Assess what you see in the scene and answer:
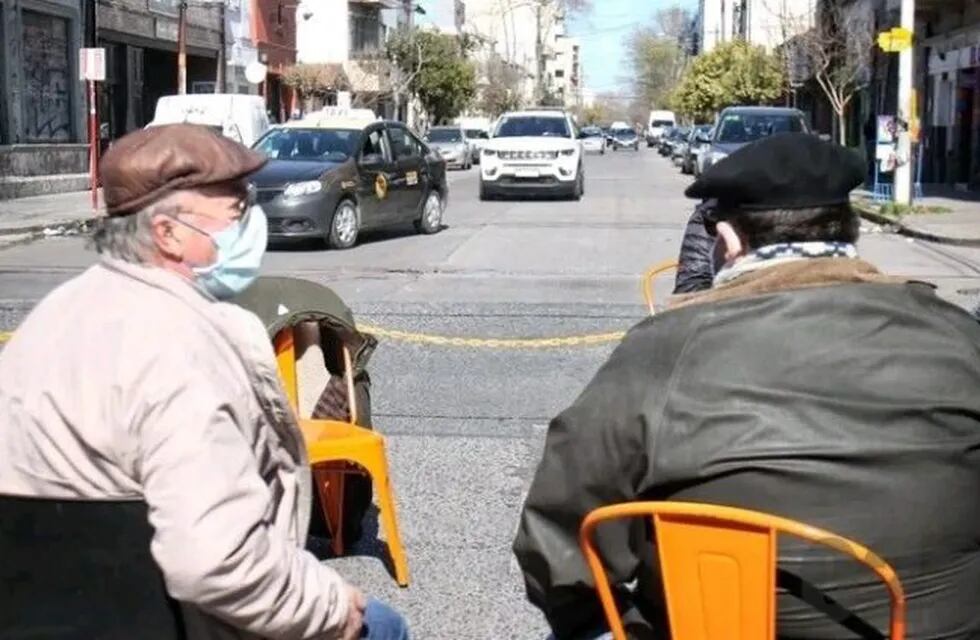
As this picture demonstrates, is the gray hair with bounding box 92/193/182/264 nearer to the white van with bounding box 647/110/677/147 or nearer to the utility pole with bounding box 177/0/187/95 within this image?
→ the utility pole with bounding box 177/0/187/95

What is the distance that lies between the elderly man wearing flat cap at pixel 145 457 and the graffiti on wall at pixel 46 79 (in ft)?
91.8

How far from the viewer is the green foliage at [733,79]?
55.5 m

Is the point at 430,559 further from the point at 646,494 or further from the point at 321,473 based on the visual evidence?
the point at 646,494

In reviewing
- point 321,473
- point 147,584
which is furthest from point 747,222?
point 321,473

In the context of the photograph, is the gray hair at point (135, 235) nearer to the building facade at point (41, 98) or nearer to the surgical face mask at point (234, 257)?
the surgical face mask at point (234, 257)

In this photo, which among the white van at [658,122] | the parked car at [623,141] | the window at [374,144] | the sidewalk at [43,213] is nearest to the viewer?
the window at [374,144]

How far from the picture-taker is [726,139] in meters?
27.9

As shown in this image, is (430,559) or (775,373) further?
(430,559)

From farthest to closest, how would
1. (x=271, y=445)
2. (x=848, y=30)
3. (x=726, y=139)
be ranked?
(x=848, y=30) → (x=726, y=139) → (x=271, y=445)

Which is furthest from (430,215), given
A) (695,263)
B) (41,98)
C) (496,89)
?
(496,89)

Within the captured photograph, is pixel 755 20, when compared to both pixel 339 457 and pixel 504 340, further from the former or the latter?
pixel 339 457

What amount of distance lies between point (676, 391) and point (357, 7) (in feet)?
213

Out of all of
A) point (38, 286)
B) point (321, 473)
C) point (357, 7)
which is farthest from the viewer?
point (357, 7)

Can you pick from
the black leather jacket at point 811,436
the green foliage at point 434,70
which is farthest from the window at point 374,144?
the green foliage at point 434,70
